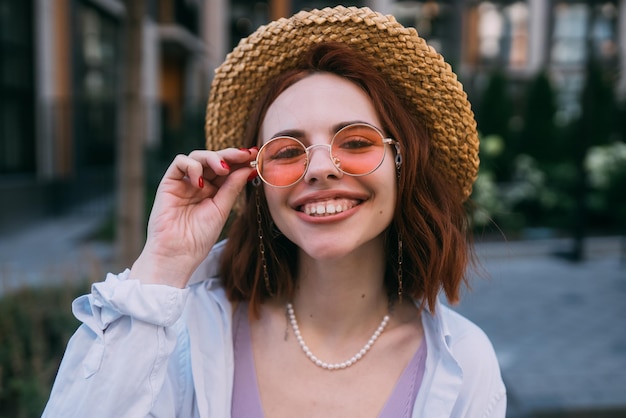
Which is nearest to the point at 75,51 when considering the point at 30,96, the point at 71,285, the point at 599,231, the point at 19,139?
the point at 30,96

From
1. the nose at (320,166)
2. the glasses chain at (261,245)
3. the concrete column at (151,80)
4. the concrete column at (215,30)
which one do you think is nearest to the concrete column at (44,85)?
the concrete column at (151,80)

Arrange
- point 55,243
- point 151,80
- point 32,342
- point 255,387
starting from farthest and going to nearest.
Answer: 1. point 151,80
2. point 55,243
3. point 32,342
4. point 255,387

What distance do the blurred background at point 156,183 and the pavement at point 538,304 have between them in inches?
0.8

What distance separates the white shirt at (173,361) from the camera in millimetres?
1298

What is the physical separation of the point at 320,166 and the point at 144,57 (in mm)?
4742

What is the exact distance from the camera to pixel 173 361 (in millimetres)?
1497

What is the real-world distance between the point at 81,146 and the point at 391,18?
1065cm

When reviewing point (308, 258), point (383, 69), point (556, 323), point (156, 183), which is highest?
point (383, 69)

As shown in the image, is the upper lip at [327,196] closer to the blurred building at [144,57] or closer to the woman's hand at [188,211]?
the woman's hand at [188,211]

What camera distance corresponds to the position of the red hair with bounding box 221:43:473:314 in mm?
1516

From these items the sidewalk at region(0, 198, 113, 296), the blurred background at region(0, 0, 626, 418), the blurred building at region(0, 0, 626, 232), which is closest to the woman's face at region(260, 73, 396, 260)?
the blurred background at region(0, 0, 626, 418)

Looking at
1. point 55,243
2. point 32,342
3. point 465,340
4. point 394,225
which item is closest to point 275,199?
A: point 394,225

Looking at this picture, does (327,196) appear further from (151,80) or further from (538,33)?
(538,33)

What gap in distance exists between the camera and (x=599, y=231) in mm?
9758
